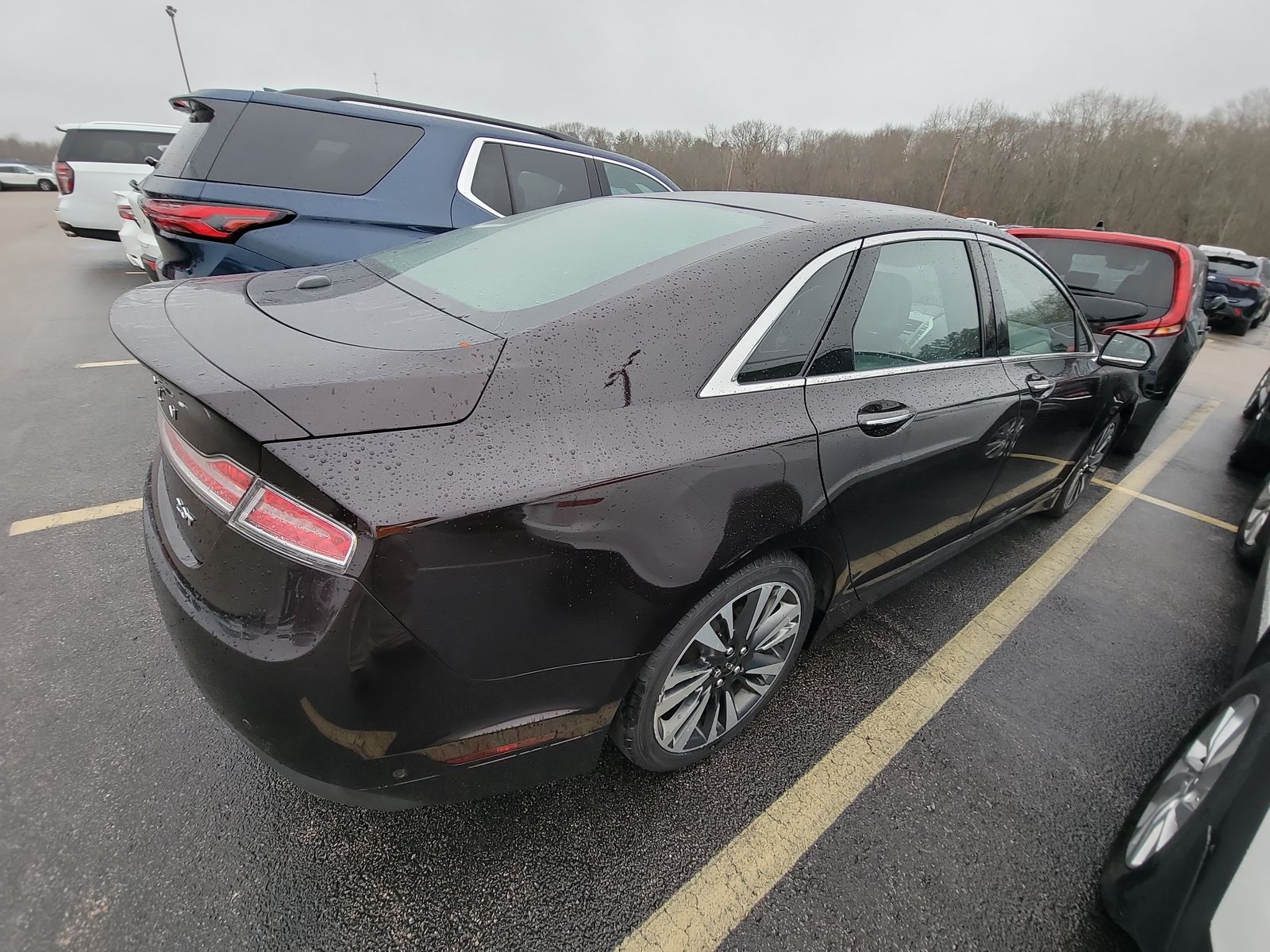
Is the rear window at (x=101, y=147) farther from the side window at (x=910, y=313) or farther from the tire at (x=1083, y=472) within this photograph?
the tire at (x=1083, y=472)

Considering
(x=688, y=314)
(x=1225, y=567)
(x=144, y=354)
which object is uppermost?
(x=688, y=314)

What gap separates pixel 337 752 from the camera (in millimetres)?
1167

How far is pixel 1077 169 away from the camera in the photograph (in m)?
33.2

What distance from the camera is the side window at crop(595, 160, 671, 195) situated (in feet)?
16.0

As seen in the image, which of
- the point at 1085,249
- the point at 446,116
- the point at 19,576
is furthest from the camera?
the point at 1085,249

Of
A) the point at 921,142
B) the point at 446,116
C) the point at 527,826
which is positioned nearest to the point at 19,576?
the point at 527,826

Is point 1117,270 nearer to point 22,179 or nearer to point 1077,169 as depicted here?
point 1077,169

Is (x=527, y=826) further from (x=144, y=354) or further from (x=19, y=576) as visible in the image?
(x=19, y=576)

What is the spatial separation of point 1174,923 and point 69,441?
5035 millimetres

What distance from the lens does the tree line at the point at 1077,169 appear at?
Answer: 29.1 metres

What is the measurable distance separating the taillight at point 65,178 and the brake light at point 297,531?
1147 centimetres

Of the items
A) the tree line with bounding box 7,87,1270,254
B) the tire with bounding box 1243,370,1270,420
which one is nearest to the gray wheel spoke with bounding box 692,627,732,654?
the tire with bounding box 1243,370,1270,420

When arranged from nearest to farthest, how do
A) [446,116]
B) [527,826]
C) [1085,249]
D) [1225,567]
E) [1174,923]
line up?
[1174,923] → [527,826] → [1225,567] → [446,116] → [1085,249]

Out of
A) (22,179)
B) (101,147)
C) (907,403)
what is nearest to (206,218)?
(907,403)
